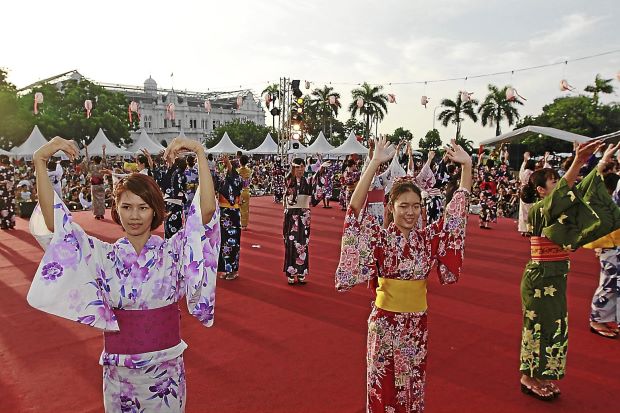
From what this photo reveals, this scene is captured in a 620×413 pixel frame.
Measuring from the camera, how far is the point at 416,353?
2449 mm

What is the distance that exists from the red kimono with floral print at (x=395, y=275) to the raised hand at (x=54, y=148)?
4.31 ft

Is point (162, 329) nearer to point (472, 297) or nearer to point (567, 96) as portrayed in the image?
point (472, 297)

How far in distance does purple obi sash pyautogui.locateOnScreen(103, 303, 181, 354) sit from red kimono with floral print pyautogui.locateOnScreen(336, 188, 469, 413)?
0.95 m

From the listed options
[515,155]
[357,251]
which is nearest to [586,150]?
[357,251]

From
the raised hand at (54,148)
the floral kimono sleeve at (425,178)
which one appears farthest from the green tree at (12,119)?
the raised hand at (54,148)

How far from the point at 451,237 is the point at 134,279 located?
161cm

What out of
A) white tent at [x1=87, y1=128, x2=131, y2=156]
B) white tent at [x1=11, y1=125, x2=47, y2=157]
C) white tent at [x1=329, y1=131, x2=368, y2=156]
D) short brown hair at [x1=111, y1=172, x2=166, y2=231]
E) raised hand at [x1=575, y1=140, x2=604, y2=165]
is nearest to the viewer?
short brown hair at [x1=111, y1=172, x2=166, y2=231]

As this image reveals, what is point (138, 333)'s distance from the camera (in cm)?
187

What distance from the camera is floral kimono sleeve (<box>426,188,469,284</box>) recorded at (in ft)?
8.07

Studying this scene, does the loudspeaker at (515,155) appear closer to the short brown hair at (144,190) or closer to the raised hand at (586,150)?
the raised hand at (586,150)

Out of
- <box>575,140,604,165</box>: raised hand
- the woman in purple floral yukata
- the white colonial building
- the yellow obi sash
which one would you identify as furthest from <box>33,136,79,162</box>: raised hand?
the white colonial building

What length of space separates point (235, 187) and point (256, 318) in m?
2.40

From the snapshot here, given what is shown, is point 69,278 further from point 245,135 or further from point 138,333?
point 245,135

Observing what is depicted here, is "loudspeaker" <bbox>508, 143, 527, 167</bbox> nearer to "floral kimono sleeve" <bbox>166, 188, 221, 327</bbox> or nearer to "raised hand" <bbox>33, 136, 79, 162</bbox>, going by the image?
"floral kimono sleeve" <bbox>166, 188, 221, 327</bbox>
